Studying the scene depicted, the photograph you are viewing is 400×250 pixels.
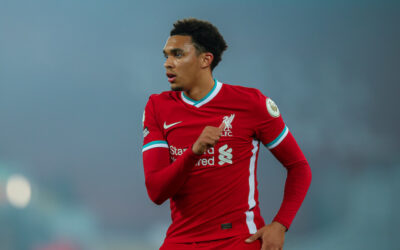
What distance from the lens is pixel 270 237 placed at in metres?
2.19

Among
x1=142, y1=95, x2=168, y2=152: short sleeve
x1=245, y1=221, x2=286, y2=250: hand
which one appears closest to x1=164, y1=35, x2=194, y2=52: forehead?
x1=142, y1=95, x2=168, y2=152: short sleeve

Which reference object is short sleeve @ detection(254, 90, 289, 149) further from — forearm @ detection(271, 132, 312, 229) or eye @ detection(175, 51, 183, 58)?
eye @ detection(175, 51, 183, 58)

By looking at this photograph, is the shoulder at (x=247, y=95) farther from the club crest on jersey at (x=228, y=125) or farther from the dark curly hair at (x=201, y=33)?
the dark curly hair at (x=201, y=33)

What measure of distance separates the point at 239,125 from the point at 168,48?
47cm

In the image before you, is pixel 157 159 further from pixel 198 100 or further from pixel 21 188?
pixel 21 188

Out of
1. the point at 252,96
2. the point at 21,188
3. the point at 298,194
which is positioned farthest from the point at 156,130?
the point at 21,188

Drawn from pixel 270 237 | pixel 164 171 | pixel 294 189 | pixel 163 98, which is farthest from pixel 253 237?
pixel 163 98

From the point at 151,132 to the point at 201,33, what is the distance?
53 cm

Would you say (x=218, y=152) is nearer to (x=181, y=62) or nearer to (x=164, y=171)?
(x=164, y=171)

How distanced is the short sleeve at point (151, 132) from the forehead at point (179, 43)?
266 millimetres

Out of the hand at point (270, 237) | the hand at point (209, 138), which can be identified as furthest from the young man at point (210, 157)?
the hand at point (209, 138)

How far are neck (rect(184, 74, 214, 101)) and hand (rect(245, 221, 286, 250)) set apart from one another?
2.11ft

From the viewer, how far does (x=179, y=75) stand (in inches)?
91.6

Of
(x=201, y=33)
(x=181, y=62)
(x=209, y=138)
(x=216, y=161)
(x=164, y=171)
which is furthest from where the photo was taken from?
(x=201, y=33)
